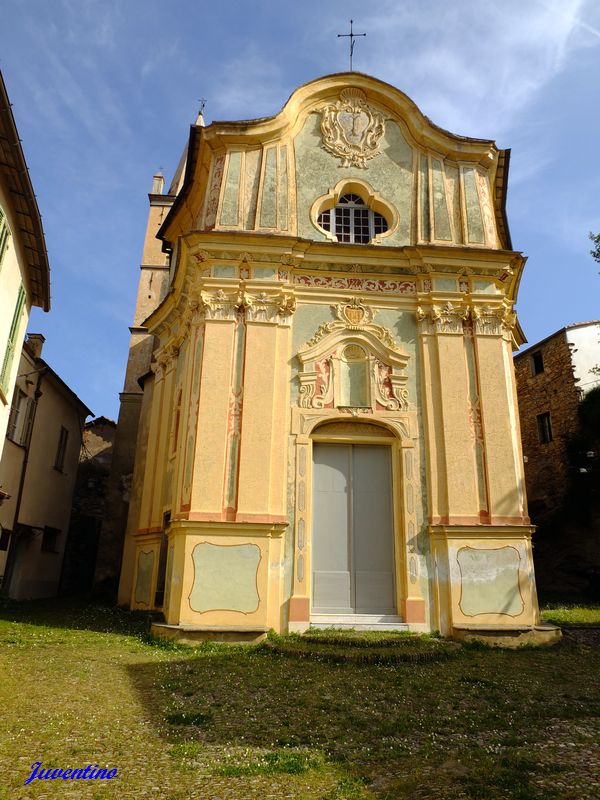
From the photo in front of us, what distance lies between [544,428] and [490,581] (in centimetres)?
1725

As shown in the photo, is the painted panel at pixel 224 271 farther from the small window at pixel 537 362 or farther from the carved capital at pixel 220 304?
the small window at pixel 537 362

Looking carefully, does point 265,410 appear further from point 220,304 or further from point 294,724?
point 294,724

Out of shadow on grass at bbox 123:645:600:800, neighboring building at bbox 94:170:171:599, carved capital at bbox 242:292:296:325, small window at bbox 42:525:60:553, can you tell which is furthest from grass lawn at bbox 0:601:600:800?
small window at bbox 42:525:60:553

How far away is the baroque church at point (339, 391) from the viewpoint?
1168 centimetres

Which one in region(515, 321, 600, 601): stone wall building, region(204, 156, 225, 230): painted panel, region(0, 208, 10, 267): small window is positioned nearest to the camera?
region(0, 208, 10, 267): small window

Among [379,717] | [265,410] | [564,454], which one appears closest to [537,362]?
[564,454]

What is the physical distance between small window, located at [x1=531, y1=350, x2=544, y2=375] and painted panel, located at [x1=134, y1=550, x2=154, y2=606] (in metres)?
20.4

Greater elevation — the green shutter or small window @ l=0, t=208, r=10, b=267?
small window @ l=0, t=208, r=10, b=267

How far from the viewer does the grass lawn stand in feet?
15.3

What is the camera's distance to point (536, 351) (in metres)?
28.6

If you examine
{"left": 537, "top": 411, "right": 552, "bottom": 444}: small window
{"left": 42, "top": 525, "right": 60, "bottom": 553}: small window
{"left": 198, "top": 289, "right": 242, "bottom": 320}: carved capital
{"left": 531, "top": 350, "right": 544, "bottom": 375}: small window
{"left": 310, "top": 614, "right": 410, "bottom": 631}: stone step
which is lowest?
{"left": 310, "top": 614, "right": 410, "bottom": 631}: stone step

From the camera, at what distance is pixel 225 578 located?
37.1 feet

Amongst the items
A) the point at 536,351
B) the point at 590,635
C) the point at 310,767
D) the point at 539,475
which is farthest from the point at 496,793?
the point at 536,351

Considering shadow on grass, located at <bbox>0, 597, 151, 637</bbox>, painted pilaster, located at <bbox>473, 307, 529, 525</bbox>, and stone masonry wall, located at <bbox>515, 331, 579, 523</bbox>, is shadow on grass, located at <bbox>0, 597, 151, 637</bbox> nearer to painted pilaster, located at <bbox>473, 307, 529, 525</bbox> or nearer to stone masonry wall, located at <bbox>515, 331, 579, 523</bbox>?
painted pilaster, located at <bbox>473, 307, 529, 525</bbox>
